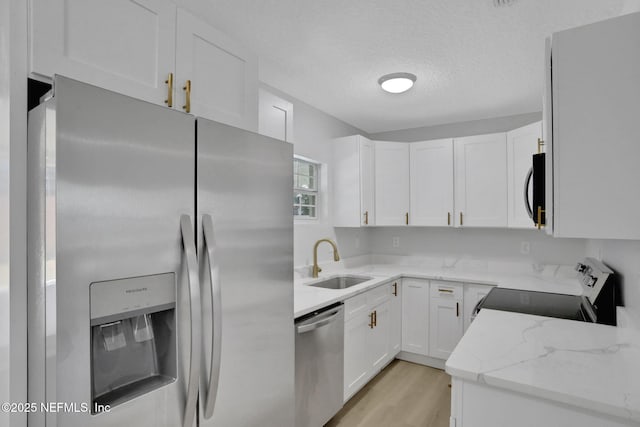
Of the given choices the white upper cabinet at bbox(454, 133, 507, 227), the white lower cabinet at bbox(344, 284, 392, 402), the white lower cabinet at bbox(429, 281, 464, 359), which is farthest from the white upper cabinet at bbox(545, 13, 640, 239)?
the white upper cabinet at bbox(454, 133, 507, 227)

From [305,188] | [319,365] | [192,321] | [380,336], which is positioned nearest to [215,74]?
[192,321]

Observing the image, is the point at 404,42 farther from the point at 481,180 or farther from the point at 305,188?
the point at 481,180

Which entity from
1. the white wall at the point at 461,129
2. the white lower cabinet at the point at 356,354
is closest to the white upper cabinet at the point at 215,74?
the white lower cabinet at the point at 356,354

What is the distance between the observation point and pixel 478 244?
3586 mm

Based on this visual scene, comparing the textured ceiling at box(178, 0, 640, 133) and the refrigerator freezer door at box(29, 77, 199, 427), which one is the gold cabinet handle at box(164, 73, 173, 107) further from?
the textured ceiling at box(178, 0, 640, 133)

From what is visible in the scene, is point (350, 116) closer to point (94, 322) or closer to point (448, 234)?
point (448, 234)

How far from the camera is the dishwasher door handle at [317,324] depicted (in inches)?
69.6

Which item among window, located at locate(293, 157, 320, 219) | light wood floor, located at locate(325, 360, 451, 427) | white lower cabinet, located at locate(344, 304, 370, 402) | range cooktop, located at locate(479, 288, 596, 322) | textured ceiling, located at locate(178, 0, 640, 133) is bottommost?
light wood floor, located at locate(325, 360, 451, 427)

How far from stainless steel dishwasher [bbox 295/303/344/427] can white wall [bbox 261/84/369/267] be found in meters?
0.84

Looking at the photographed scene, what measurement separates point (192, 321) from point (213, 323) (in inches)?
3.6

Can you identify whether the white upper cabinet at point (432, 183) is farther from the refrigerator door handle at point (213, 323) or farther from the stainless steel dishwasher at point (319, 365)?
the refrigerator door handle at point (213, 323)

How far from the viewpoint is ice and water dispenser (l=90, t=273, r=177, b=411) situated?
90 centimetres

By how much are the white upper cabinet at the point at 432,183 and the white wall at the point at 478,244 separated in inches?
14.1

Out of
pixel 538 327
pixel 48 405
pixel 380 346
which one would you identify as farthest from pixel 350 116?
pixel 48 405
